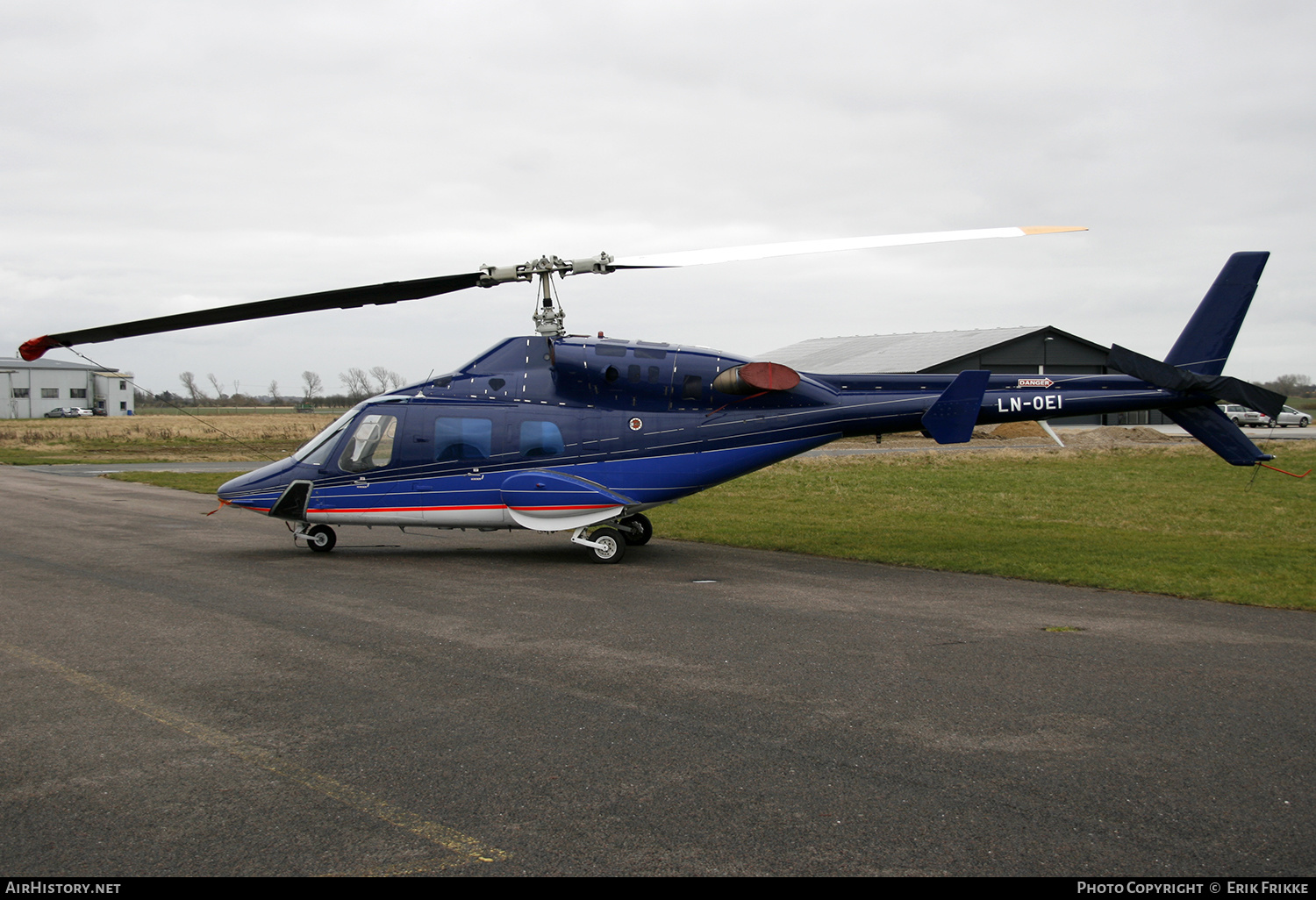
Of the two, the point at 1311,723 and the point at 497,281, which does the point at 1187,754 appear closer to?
the point at 1311,723

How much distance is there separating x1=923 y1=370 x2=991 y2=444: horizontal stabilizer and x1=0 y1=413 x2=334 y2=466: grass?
26.5m

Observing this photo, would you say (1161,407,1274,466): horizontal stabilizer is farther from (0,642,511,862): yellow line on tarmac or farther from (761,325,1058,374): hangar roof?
(761,325,1058,374): hangar roof

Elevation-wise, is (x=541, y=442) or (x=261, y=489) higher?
(x=541, y=442)

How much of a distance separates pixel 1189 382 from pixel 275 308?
492 inches

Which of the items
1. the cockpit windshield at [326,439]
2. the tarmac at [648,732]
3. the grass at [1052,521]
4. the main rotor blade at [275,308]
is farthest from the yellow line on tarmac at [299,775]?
Answer: the grass at [1052,521]

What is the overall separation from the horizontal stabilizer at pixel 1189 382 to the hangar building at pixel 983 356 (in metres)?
36.2

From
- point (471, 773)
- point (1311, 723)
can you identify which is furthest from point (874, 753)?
point (1311, 723)

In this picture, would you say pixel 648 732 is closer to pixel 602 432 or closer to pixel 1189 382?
pixel 602 432

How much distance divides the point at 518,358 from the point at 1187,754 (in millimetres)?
10725

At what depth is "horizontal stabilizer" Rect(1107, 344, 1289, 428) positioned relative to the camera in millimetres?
12922

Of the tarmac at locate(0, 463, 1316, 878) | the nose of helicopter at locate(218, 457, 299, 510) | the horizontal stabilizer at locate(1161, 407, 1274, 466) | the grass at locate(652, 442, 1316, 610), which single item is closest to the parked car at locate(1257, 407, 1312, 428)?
the grass at locate(652, 442, 1316, 610)

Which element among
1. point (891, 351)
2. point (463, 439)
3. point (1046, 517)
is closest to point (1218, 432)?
point (1046, 517)

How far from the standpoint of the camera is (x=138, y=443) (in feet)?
171

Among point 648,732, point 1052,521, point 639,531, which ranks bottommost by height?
point 1052,521
